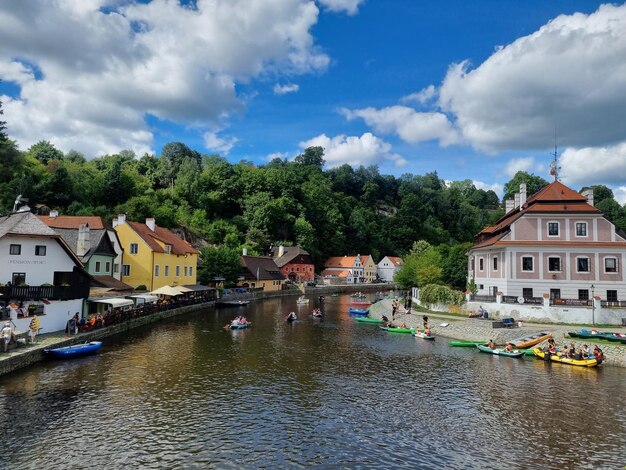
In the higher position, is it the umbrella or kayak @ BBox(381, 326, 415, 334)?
the umbrella

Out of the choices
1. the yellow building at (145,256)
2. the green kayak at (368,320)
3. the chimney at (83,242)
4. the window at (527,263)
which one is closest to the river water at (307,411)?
the window at (527,263)

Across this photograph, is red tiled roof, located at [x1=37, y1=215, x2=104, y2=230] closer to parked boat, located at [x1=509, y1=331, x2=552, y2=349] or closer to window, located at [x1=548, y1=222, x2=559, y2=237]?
parked boat, located at [x1=509, y1=331, x2=552, y2=349]

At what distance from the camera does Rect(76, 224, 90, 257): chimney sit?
47844 millimetres

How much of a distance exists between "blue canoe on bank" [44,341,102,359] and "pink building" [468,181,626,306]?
3656 cm

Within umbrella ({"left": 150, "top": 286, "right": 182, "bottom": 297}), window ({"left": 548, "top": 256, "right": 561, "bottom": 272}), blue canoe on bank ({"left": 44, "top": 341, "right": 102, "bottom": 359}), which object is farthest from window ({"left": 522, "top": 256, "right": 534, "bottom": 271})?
blue canoe on bank ({"left": 44, "top": 341, "right": 102, "bottom": 359})

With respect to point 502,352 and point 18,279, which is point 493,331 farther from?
point 18,279

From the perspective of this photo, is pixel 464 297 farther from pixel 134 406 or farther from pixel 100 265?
pixel 100 265

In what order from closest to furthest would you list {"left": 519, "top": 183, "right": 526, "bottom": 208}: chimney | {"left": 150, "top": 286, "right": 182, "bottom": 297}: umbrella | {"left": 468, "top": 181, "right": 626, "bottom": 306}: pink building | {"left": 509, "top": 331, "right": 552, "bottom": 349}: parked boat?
{"left": 509, "top": 331, "right": 552, "bottom": 349}: parked boat → {"left": 468, "top": 181, "right": 626, "bottom": 306}: pink building → {"left": 150, "top": 286, "right": 182, "bottom": 297}: umbrella → {"left": 519, "top": 183, "right": 526, "bottom": 208}: chimney

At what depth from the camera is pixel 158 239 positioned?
201 ft

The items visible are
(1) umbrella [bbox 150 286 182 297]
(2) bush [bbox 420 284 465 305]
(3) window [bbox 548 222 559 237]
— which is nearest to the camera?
(3) window [bbox 548 222 559 237]

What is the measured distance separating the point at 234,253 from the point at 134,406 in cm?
5914

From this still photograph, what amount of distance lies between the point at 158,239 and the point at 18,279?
29127mm

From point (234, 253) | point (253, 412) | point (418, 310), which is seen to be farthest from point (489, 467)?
point (234, 253)

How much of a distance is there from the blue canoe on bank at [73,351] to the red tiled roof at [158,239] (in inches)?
1122
